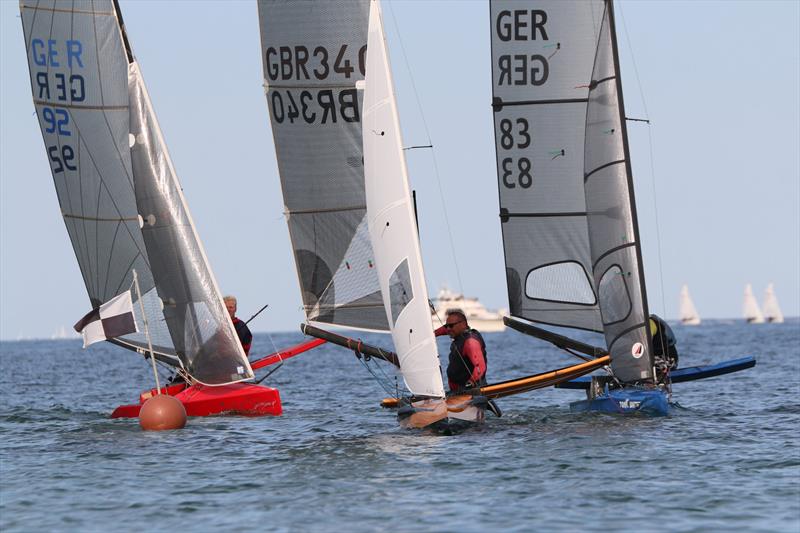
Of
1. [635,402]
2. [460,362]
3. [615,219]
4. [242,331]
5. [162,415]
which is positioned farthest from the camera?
[242,331]

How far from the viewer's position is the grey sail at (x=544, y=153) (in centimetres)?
2066

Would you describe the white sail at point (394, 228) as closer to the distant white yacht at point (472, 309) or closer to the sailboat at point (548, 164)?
the sailboat at point (548, 164)

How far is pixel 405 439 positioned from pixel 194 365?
4.98 m

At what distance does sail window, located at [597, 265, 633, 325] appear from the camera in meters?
18.4

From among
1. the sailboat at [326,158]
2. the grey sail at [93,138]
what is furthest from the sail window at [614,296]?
the grey sail at [93,138]

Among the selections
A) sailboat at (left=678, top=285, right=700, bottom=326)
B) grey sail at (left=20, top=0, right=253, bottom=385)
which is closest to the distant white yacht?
sailboat at (left=678, top=285, right=700, bottom=326)

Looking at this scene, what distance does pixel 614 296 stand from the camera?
60.9 ft

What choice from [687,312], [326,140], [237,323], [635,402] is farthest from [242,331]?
[687,312]

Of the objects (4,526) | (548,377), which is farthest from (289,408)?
(4,526)

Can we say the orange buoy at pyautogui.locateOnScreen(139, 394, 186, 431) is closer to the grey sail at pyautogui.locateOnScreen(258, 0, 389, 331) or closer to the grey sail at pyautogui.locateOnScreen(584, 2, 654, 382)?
the grey sail at pyautogui.locateOnScreen(258, 0, 389, 331)

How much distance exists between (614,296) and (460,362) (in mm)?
2727

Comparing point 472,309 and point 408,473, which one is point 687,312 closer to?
point 472,309

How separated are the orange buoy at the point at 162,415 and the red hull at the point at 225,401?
134cm

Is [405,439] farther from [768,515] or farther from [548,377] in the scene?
[768,515]
